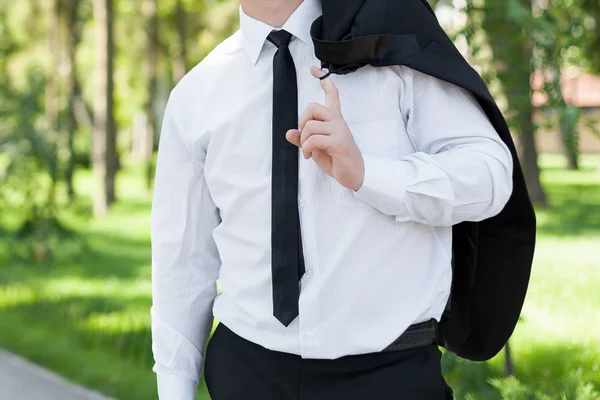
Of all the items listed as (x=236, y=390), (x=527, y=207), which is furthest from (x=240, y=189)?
(x=527, y=207)

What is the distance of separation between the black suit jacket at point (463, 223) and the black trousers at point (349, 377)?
8.6 inches

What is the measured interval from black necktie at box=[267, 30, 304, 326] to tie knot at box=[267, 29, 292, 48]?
4 cm

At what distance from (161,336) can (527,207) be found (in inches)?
40.0

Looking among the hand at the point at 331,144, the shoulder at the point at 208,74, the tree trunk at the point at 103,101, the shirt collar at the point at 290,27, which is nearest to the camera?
the hand at the point at 331,144

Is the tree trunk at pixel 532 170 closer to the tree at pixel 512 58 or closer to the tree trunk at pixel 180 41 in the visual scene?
the tree at pixel 512 58

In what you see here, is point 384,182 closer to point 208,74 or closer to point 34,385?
point 208,74

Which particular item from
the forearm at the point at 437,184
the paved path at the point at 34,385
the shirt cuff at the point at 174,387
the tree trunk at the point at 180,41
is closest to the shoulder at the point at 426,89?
the forearm at the point at 437,184

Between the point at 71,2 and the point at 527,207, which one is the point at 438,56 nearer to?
the point at 527,207

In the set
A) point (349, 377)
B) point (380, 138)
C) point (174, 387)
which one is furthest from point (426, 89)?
point (174, 387)

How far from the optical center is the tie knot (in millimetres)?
2064

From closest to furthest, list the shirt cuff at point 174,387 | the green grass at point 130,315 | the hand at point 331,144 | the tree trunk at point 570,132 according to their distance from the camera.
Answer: the hand at point 331,144, the shirt cuff at point 174,387, the tree trunk at point 570,132, the green grass at point 130,315

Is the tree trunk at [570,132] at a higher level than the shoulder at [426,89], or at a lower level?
lower

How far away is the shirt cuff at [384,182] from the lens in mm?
1810

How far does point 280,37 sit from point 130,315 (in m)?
5.22
